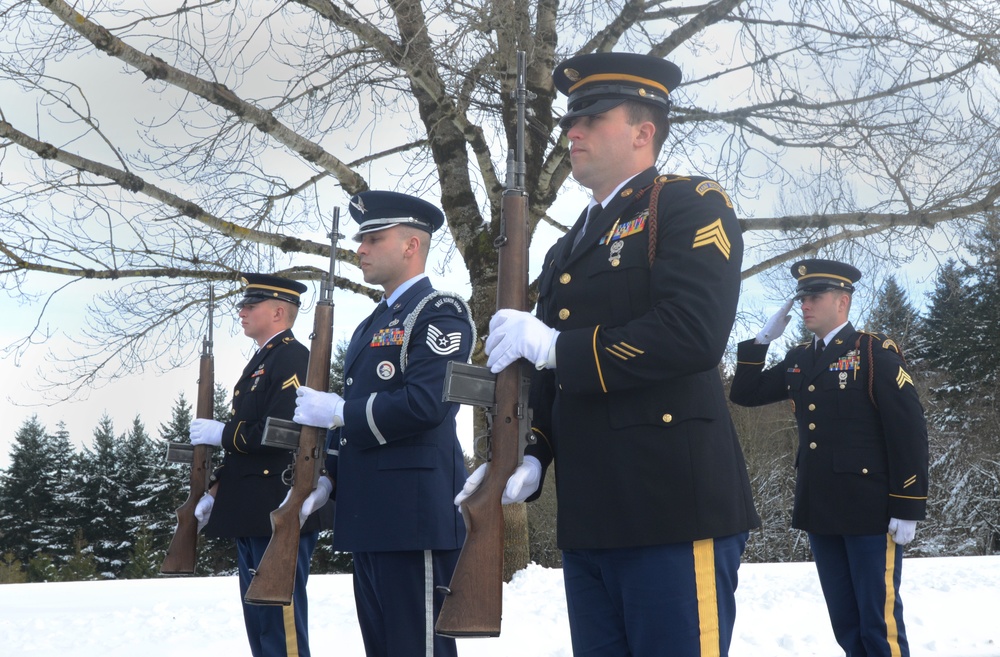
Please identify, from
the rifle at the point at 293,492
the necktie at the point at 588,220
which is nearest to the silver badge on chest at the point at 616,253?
the necktie at the point at 588,220

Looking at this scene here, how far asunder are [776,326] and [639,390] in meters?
3.62

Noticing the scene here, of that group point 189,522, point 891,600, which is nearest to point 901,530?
point 891,600

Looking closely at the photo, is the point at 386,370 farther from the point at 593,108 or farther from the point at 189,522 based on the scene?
the point at 189,522

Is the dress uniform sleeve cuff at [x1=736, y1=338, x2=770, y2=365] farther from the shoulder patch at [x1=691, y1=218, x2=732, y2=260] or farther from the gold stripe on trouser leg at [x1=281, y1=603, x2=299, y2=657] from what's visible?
the shoulder patch at [x1=691, y1=218, x2=732, y2=260]

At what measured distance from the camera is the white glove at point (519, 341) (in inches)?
104

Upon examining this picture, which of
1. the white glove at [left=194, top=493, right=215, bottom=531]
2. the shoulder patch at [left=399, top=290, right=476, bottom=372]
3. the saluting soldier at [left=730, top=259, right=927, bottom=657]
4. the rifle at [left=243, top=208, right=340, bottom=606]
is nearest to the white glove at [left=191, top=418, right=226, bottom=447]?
the white glove at [left=194, top=493, right=215, bottom=531]

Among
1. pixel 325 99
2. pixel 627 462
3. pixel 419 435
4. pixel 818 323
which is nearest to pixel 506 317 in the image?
pixel 627 462

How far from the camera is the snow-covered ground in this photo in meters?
7.09

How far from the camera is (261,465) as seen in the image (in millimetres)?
5383

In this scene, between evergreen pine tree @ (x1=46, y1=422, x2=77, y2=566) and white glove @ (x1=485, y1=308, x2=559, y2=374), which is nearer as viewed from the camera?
white glove @ (x1=485, y1=308, x2=559, y2=374)

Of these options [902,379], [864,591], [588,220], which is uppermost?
[588,220]

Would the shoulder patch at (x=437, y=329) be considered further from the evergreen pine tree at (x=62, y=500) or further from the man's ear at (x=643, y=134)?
the evergreen pine tree at (x=62, y=500)

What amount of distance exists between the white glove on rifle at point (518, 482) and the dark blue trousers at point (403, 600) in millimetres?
1101

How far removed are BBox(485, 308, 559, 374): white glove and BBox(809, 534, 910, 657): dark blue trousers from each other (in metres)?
3.28
